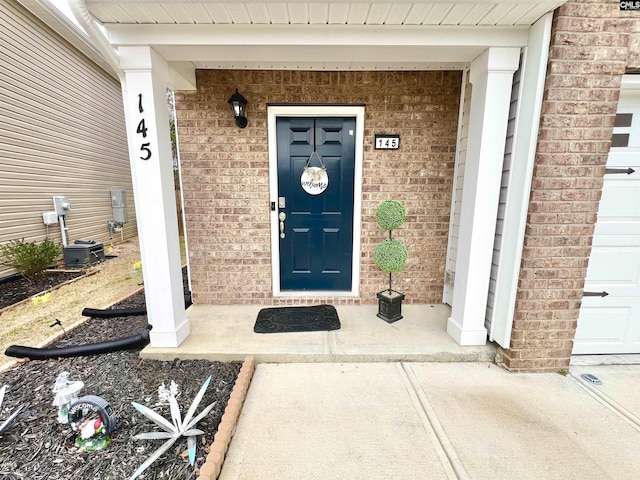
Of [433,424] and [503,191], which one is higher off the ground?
[503,191]

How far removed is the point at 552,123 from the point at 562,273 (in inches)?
44.2

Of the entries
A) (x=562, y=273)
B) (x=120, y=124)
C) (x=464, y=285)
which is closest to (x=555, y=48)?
(x=562, y=273)

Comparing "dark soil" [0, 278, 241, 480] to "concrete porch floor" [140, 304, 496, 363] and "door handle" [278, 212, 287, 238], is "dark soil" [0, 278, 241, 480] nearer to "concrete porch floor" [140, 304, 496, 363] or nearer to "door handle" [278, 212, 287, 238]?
"concrete porch floor" [140, 304, 496, 363]

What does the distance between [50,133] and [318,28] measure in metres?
5.78

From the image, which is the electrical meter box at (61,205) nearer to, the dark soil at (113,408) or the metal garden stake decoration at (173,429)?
the dark soil at (113,408)

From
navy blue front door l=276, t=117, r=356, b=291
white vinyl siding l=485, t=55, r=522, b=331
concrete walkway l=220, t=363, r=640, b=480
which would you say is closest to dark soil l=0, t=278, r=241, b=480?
concrete walkway l=220, t=363, r=640, b=480

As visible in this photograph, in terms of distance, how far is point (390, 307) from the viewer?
113 inches

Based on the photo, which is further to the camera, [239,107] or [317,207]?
[317,207]

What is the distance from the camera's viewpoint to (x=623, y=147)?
86.7 inches

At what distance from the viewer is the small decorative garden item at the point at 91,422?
154 centimetres

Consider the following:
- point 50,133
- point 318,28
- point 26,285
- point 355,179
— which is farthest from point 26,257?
point 318,28

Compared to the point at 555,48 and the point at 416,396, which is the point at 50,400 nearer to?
the point at 416,396

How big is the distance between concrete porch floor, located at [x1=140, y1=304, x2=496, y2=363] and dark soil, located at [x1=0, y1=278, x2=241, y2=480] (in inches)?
4.8

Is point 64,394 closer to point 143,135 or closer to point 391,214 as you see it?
point 143,135
